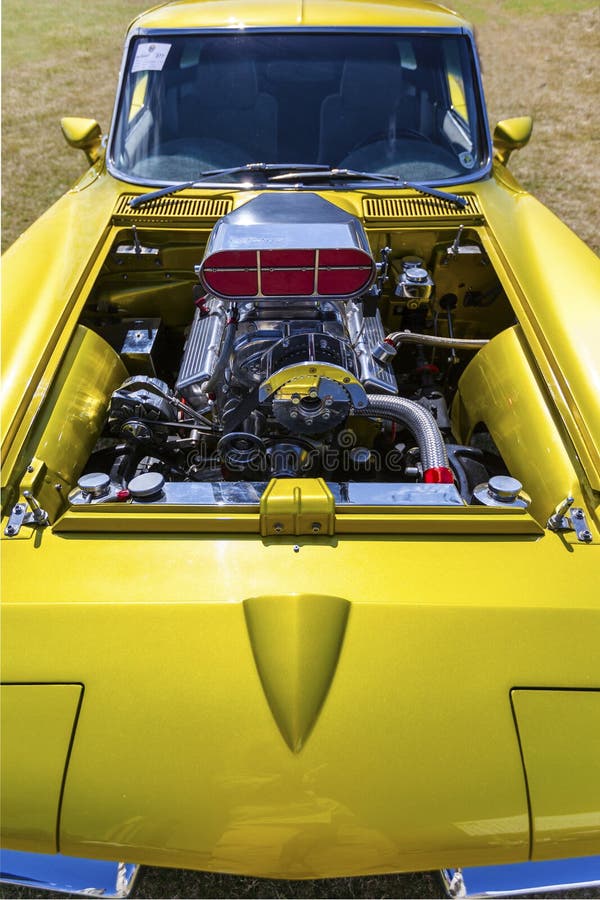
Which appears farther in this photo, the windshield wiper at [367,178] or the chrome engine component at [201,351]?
the windshield wiper at [367,178]

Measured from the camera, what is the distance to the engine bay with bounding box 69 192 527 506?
5.61ft

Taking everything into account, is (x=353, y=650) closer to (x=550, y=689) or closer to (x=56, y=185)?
(x=550, y=689)

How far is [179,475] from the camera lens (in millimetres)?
1966

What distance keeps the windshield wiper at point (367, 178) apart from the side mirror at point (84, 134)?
108 cm

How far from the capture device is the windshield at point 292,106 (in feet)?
8.67

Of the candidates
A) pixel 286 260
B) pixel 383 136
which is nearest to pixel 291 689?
pixel 286 260

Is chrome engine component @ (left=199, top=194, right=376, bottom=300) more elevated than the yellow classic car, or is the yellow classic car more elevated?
chrome engine component @ (left=199, top=194, right=376, bottom=300)

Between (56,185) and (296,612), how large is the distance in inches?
221

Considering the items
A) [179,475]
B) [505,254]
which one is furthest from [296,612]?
[505,254]

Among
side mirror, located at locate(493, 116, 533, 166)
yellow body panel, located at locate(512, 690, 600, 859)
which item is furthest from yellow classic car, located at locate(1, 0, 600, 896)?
side mirror, located at locate(493, 116, 533, 166)

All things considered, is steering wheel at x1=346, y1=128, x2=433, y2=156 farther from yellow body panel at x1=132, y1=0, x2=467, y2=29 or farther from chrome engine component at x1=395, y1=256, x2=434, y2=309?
chrome engine component at x1=395, y1=256, x2=434, y2=309

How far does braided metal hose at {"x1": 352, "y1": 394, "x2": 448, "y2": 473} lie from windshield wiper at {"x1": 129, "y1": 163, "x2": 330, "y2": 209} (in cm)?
112

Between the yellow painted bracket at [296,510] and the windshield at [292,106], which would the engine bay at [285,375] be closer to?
the yellow painted bracket at [296,510]

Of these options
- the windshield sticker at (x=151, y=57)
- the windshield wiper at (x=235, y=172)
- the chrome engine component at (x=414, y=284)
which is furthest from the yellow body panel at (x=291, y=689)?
the windshield sticker at (x=151, y=57)
